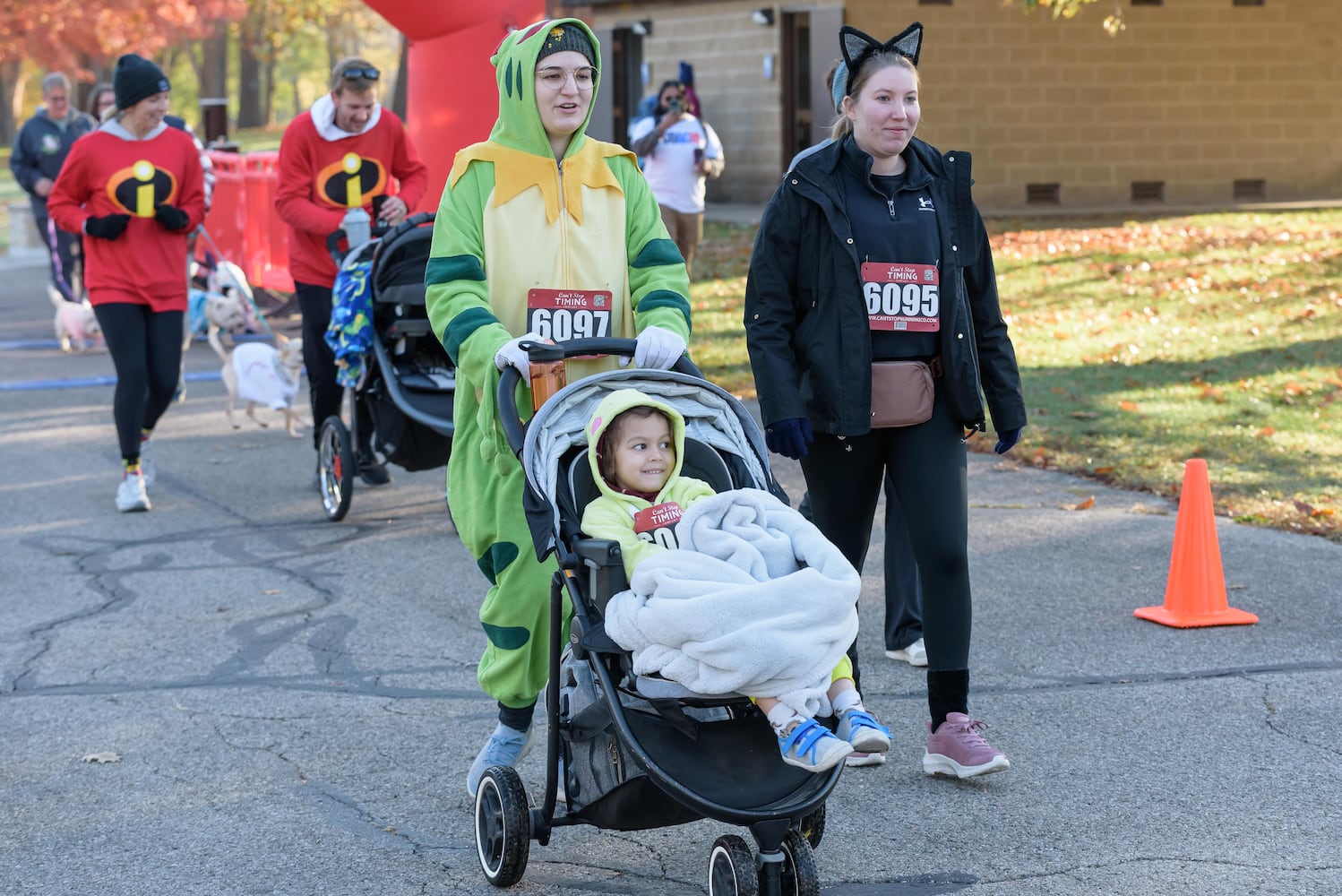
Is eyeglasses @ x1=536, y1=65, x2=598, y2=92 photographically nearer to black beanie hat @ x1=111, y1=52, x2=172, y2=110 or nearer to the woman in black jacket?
the woman in black jacket

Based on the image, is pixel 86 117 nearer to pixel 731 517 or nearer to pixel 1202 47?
pixel 731 517

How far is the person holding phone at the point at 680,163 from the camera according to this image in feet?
47.7

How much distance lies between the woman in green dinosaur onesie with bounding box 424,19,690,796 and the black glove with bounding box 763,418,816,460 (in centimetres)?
42

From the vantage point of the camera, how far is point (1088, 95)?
2570cm

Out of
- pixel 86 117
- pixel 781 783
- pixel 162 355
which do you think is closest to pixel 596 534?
pixel 781 783

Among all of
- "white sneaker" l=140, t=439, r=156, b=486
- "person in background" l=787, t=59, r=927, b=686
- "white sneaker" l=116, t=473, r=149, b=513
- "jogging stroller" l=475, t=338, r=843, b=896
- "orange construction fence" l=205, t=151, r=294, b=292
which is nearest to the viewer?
"jogging stroller" l=475, t=338, r=843, b=896

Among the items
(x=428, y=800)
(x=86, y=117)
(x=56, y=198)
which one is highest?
(x=86, y=117)

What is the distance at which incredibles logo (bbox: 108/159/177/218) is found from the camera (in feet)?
28.1

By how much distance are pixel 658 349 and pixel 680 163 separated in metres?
10.7

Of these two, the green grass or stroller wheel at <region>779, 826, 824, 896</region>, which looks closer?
stroller wheel at <region>779, 826, 824, 896</region>

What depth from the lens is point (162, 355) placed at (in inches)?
342

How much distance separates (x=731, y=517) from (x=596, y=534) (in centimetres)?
33

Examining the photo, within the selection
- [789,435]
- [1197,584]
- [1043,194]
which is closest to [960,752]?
[789,435]

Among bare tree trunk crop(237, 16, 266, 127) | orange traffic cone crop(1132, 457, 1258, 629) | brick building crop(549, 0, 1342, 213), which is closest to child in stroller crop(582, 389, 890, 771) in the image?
orange traffic cone crop(1132, 457, 1258, 629)
